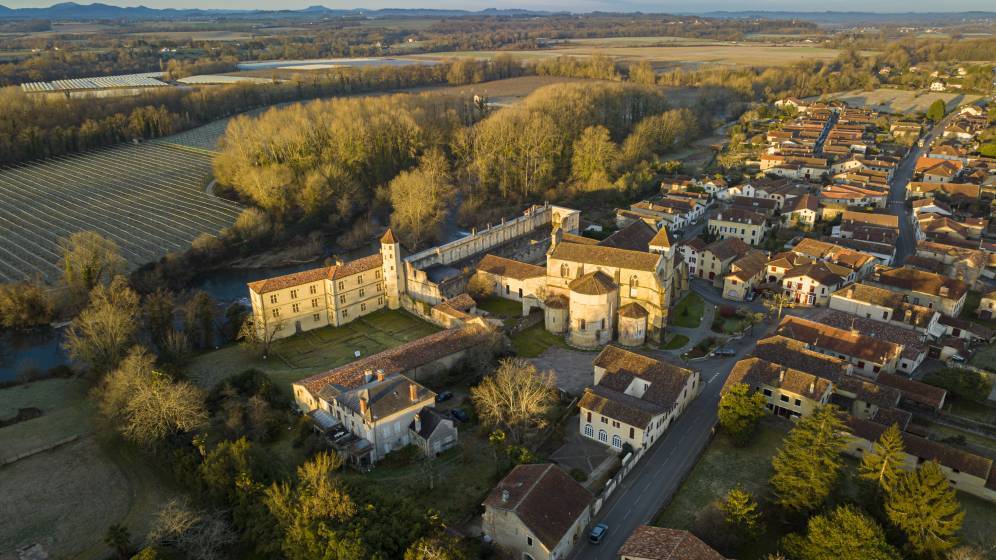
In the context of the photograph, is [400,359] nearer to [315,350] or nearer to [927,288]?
[315,350]

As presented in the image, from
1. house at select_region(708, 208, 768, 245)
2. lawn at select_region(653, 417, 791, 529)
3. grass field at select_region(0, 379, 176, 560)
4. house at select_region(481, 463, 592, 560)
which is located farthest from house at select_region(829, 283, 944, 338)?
grass field at select_region(0, 379, 176, 560)

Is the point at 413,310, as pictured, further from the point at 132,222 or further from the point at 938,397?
the point at 132,222

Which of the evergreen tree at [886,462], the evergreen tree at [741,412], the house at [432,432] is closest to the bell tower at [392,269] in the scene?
the house at [432,432]

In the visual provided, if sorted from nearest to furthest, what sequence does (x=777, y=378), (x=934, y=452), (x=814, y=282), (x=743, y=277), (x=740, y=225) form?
(x=934, y=452) < (x=777, y=378) < (x=814, y=282) < (x=743, y=277) < (x=740, y=225)

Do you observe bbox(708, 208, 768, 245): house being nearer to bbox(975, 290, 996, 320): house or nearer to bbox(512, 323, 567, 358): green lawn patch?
bbox(975, 290, 996, 320): house

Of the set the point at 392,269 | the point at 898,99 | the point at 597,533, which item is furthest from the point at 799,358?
the point at 898,99
